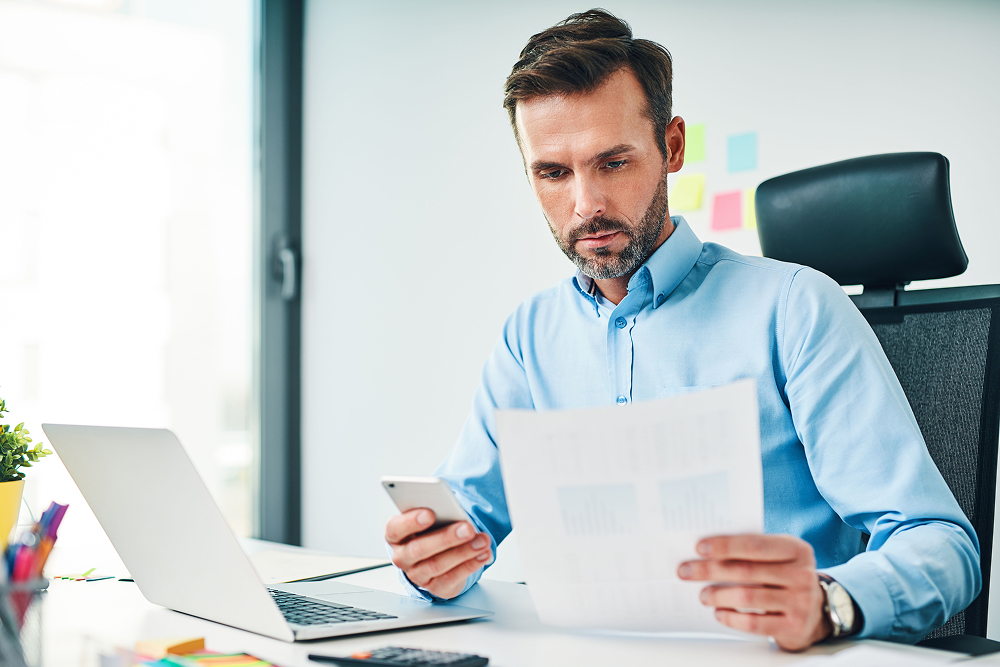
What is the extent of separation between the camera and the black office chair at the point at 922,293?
3.42ft

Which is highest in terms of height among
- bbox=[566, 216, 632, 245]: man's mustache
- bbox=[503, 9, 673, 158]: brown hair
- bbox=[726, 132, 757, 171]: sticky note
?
bbox=[503, 9, 673, 158]: brown hair

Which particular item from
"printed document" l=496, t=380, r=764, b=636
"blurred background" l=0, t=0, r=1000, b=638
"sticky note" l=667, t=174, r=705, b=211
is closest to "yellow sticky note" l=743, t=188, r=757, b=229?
"blurred background" l=0, t=0, r=1000, b=638

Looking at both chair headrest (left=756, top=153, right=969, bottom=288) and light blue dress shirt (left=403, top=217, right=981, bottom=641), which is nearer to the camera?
light blue dress shirt (left=403, top=217, right=981, bottom=641)

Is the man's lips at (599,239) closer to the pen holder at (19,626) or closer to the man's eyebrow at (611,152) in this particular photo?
the man's eyebrow at (611,152)

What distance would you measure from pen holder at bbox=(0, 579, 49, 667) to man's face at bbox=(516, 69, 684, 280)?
2.45 feet

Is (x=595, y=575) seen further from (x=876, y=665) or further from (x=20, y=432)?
(x=20, y=432)

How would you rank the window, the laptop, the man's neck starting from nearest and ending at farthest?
the laptop → the man's neck → the window

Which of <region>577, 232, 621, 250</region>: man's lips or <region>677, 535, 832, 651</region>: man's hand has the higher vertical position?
<region>577, 232, 621, 250</region>: man's lips

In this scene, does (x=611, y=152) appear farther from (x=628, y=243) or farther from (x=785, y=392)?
(x=785, y=392)

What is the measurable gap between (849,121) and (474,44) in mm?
1059

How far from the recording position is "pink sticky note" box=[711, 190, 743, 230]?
1742 millimetres

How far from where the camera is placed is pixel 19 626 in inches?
24.6

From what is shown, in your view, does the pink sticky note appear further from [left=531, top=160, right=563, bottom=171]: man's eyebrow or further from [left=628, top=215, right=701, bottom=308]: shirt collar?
[left=531, top=160, right=563, bottom=171]: man's eyebrow

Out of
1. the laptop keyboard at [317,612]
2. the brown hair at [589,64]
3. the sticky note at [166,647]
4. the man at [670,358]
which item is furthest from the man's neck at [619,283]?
the sticky note at [166,647]
